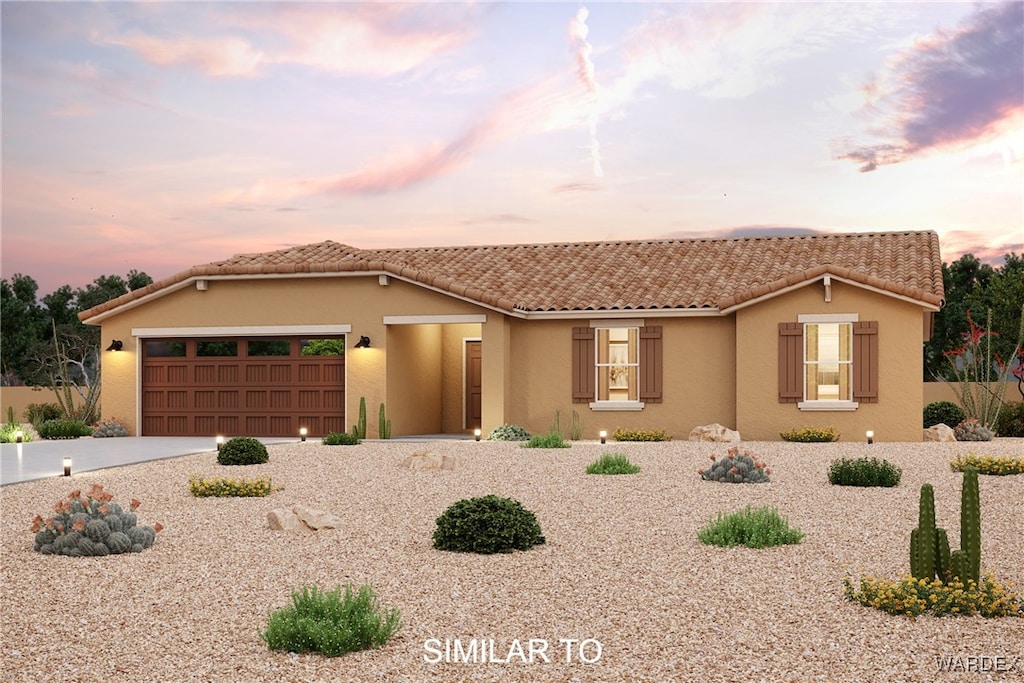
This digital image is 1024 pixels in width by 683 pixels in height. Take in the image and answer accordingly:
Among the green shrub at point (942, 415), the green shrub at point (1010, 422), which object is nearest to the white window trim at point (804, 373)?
the green shrub at point (942, 415)

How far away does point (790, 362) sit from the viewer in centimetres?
2091

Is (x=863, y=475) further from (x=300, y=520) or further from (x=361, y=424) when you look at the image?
(x=361, y=424)

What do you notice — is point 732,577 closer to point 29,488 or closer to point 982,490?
point 982,490

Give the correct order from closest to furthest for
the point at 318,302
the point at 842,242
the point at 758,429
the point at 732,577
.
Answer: the point at 732,577 → the point at 758,429 → the point at 318,302 → the point at 842,242

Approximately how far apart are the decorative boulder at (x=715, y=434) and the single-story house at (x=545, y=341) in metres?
0.68

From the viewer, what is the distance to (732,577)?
8.52 meters

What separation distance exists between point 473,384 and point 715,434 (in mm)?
6571

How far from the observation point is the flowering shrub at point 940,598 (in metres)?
7.38

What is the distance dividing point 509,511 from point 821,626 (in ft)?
11.7

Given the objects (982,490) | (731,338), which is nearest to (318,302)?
(731,338)

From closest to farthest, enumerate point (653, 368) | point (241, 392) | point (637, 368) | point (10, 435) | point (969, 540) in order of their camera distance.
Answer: point (969, 540), point (10, 435), point (653, 368), point (637, 368), point (241, 392)

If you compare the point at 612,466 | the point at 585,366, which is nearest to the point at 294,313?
the point at 585,366

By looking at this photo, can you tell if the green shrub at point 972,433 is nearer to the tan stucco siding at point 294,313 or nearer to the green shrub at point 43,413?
the tan stucco siding at point 294,313

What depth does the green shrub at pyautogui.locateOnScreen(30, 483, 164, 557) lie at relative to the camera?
974 cm
